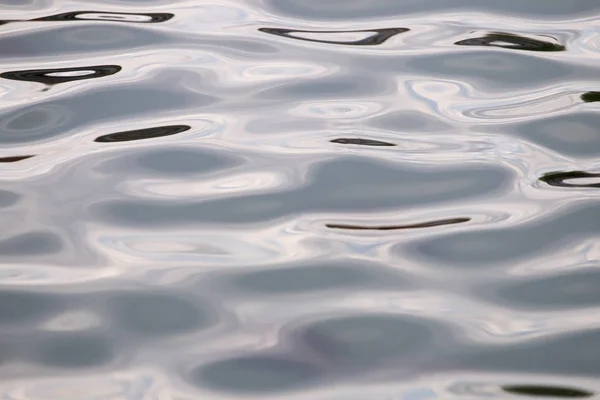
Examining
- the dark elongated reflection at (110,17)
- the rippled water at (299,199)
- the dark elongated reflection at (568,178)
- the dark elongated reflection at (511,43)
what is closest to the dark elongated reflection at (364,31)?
the rippled water at (299,199)

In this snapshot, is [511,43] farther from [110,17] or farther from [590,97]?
[110,17]

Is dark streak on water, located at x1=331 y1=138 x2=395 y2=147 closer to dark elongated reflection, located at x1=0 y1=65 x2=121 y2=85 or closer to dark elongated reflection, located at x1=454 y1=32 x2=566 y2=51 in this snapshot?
dark elongated reflection, located at x1=454 y1=32 x2=566 y2=51

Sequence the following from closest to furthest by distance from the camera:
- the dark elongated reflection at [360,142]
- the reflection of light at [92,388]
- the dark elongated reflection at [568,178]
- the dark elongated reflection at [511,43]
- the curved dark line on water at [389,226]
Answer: the reflection of light at [92,388], the curved dark line on water at [389,226], the dark elongated reflection at [568,178], the dark elongated reflection at [360,142], the dark elongated reflection at [511,43]

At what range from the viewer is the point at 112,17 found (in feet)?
7.50

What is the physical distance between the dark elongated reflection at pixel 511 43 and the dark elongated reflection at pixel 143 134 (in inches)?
30.2

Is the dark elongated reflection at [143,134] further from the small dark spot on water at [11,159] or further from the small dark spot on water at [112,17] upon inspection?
the small dark spot on water at [112,17]

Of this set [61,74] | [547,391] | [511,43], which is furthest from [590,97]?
[61,74]

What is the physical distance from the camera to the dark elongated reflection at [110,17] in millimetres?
2270

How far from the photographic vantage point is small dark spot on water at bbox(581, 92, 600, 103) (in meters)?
1.98

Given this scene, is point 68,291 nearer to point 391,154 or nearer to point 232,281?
point 232,281

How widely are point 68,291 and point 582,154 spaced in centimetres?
106

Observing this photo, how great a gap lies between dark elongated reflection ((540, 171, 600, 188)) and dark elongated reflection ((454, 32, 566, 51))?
0.52 meters

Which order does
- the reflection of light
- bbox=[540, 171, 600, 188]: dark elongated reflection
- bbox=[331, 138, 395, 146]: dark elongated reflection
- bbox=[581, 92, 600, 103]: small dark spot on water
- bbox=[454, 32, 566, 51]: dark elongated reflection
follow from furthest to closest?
bbox=[454, 32, 566, 51]: dark elongated reflection < bbox=[581, 92, 600, 103]: small dark spot on water < bbox=[331, 138, 395, 146]: dark elongated reflection < bbox=[540, 171, 600, 188]: dark elongated reflection < the reflection of light

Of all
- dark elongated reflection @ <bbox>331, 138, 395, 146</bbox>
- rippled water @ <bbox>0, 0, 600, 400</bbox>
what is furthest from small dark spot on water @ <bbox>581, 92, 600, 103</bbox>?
dark elongated reflection @ <bbox>331, 138, 395, 146</bbox>
